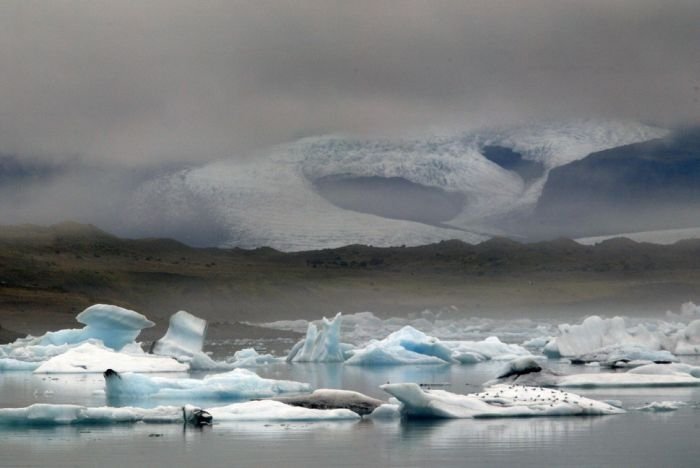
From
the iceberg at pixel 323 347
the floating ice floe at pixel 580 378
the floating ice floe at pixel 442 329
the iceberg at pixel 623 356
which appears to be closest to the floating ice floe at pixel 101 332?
the iceberg at pixel 323 347

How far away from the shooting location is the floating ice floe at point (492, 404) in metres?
15.3

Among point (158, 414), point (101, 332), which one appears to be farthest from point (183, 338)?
point (158, 414)

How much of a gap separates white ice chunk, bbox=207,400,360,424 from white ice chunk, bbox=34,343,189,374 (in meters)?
12.3

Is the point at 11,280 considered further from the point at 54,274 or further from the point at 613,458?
the point at 613,458

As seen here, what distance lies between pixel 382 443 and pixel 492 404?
284 centimetres

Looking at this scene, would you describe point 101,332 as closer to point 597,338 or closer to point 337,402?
point 597,338

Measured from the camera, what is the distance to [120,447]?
43.8 ft

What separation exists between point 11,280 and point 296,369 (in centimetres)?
4846

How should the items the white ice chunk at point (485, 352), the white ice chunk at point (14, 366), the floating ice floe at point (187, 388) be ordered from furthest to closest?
the white ice chunk at point (485, 352)
the white ice chunk at point (14, 366)
the floating ice floe at point (187, 388)

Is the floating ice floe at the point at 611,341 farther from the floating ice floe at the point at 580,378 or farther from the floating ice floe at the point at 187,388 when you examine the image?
the floating ice floe at the point at 187,388

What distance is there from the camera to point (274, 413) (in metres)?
15.6

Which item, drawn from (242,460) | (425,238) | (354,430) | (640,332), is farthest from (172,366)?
(425,238)

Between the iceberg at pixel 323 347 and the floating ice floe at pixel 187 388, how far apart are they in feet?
40.0

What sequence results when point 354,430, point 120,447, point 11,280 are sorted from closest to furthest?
point 120,447 → point 354,430 → point 11,280
